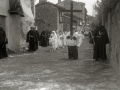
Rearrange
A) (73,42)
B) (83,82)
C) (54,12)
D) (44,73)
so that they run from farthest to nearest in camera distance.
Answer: (54,12) → (73,42) → (44,73) → (83,82)

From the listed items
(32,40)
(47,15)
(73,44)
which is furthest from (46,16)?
(73,44)

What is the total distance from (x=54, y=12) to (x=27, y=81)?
114ft

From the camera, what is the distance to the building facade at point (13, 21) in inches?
657

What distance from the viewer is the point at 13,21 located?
18.2m

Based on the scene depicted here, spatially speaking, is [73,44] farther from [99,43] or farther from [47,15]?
[47,15]

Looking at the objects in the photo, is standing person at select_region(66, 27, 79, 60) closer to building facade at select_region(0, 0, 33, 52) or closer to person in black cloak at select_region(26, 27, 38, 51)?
building facade at select_region(0, 0, 33, 52)

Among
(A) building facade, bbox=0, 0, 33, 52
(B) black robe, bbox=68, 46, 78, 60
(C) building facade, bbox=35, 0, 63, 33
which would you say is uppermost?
(C) building facade, bbox=35, 0, 63, 33

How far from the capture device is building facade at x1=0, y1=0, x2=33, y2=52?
16680 millimetres

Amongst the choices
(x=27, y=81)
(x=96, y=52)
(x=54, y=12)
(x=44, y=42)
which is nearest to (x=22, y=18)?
(x=44, y=42)

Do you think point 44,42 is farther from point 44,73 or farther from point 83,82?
point 83,82

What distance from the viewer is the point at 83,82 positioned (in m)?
6.77

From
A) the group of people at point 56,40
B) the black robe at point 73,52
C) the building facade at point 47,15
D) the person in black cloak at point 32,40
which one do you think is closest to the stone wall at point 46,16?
the building facade at point 47,15

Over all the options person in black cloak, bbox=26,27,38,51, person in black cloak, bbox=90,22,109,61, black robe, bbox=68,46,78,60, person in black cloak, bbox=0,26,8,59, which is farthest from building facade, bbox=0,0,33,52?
person in black cloak, bbox=90,22,109,61

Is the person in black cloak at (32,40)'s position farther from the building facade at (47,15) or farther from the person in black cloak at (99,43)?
the building facade at (47,15)
